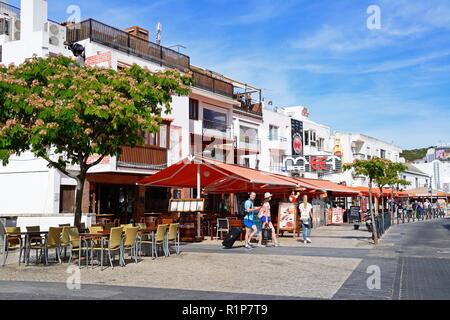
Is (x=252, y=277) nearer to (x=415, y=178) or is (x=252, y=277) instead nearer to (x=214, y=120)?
(x=214, y=120)

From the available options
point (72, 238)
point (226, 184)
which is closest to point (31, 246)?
point (72, 238)

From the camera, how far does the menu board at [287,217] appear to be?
2156cm

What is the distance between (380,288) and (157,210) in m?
18.6

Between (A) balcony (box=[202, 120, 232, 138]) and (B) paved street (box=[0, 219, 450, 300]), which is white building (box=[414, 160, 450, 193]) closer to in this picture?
(A) balcony (box=[202, 120, 232, 138])

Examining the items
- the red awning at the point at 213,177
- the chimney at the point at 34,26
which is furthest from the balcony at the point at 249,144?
the chimney at the point at 34,26

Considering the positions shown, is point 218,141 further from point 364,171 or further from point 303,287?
point 303,287

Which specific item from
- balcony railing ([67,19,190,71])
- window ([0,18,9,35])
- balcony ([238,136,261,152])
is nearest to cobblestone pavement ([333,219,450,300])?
balcony railing ([67,19,190,71])

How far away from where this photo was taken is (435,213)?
157ft

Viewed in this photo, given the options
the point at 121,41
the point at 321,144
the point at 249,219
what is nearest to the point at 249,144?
the point at 121,41

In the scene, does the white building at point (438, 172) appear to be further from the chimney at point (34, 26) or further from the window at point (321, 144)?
the chimney at point (34, 26)

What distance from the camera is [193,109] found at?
30.1 m

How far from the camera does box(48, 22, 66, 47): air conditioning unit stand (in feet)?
74.6

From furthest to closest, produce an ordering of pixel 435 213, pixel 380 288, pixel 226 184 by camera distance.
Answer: pixel 435 213 → pixel 226 184 → pixel 380 288

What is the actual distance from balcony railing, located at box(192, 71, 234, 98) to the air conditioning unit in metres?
8.42
